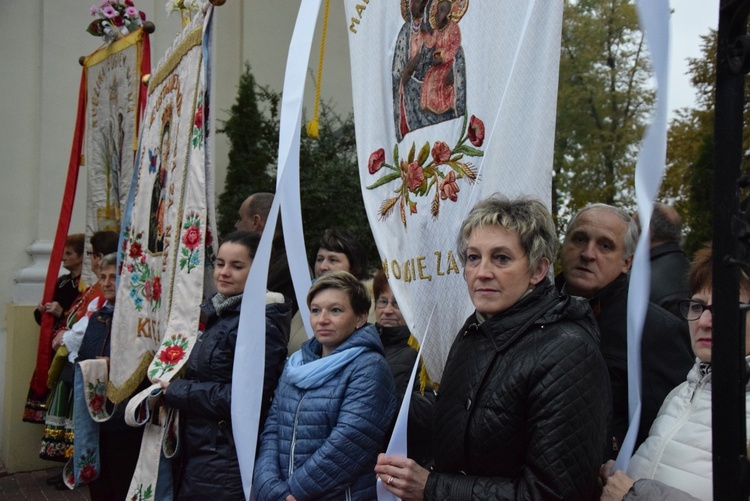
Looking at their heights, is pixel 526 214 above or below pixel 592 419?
above

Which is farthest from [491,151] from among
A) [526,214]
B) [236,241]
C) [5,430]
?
[5,430]

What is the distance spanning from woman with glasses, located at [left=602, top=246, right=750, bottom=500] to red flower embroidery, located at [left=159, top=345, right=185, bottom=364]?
2.03 metres

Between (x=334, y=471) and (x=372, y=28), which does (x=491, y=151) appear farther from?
(x=334, y=471)

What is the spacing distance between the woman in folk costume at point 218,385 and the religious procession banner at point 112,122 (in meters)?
2.05

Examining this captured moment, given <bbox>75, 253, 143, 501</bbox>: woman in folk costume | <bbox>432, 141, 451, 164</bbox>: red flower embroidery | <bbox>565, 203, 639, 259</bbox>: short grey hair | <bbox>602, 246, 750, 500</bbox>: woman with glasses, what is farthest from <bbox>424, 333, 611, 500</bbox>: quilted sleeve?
<bbox>75, 253, 143, 501</bbox>: woman in folk costume

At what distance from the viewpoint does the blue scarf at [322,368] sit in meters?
2.71

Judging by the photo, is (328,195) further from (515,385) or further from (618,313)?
(515,385)

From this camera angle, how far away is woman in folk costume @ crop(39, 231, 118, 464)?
4934 mm

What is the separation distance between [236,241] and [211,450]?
0.88m

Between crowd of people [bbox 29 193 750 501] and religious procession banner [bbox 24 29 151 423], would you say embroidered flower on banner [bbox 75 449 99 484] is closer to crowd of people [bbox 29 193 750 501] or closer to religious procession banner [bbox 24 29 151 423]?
crowd of people [bbox 29 193 750 501]

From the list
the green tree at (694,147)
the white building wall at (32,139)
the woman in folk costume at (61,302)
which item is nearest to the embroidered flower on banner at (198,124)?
the woman in folk costume at (61,302)

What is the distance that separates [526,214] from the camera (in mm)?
2102

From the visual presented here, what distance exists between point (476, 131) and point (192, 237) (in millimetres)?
1754

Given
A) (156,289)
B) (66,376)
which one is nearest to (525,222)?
(156,289)
